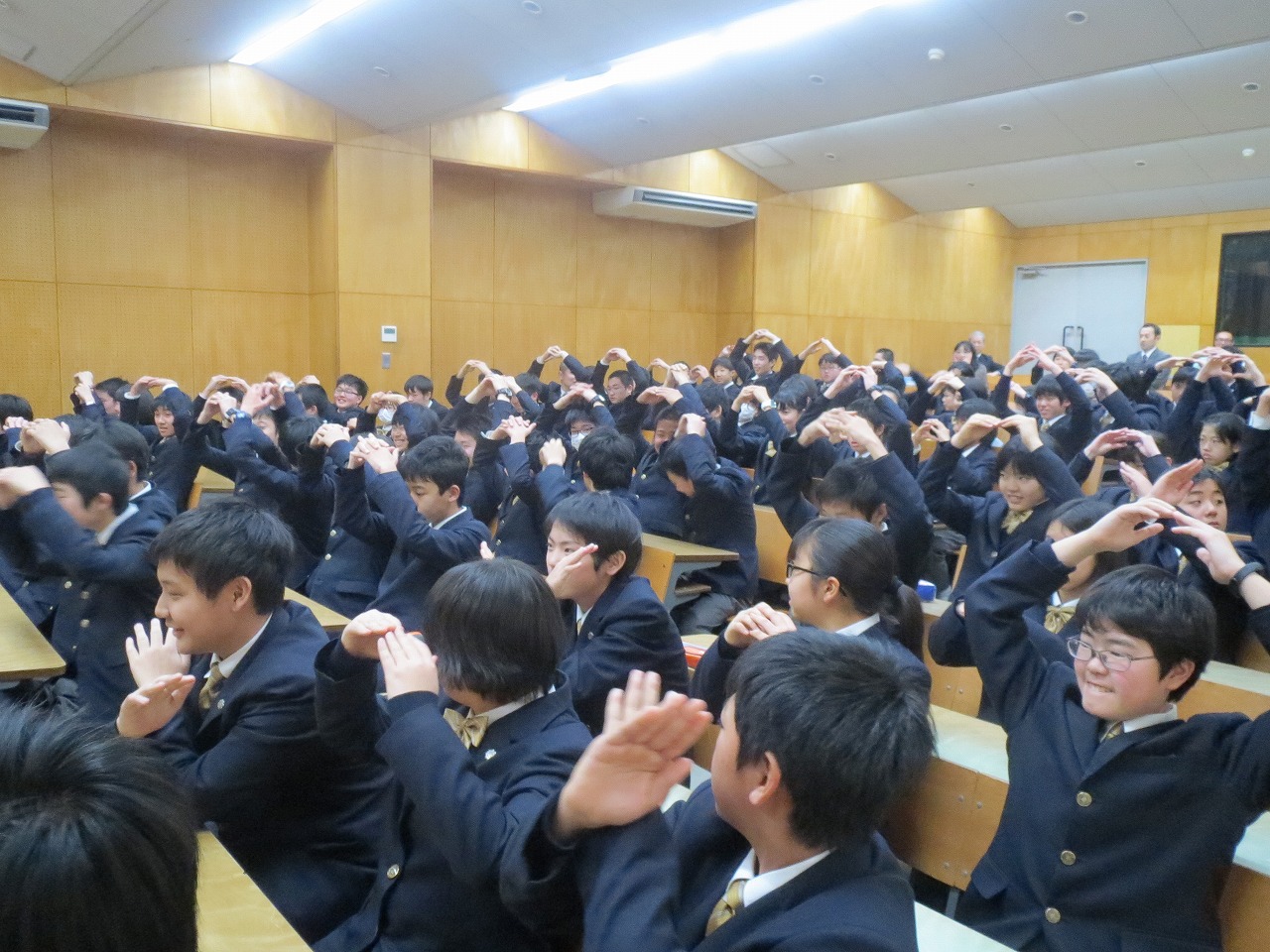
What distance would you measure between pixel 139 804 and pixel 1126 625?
1.65 meters

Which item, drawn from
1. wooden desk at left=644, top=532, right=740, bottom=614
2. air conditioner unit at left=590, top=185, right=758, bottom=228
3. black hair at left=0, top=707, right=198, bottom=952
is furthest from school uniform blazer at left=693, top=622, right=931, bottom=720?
air conditioner unit at left=590, top=185, right=758, bottom=228

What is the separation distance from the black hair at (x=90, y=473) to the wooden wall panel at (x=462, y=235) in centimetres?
801

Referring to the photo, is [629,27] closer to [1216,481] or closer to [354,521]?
[354,521]

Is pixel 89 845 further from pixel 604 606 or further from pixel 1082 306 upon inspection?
pixel 1082 306

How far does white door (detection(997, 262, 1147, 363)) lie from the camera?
567 inches

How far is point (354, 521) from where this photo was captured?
396 centimetres

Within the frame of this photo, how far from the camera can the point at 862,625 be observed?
2.39 m

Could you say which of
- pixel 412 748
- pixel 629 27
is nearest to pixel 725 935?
pixel 412 748

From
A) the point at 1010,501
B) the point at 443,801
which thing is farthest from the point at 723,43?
the point at 443,801

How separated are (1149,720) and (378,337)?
8.94m

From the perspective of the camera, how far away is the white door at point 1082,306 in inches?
567

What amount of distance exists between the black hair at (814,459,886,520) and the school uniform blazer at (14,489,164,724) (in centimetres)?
232

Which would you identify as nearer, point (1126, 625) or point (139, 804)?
point (139, 804)

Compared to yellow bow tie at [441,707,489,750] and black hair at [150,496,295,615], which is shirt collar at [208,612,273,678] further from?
yellow bow tie at [441,707,489,750]
